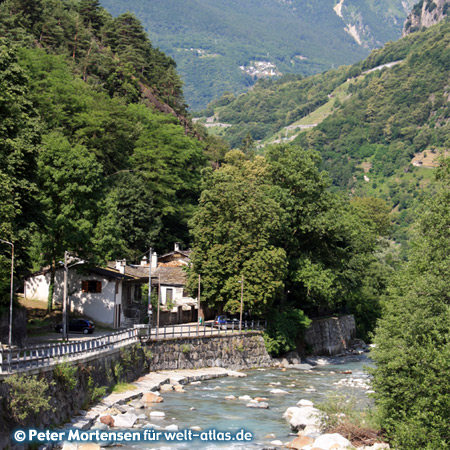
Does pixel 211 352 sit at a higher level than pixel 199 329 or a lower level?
lower

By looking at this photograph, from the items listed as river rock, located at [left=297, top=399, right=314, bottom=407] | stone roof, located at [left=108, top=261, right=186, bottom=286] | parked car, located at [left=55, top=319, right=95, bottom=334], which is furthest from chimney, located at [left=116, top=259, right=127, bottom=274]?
river rock, located at [left=297, top=399, right=314, bottom=407]

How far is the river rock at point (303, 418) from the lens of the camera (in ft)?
133

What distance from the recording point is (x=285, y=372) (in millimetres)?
64688

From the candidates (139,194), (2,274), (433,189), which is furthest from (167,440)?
(139,194)

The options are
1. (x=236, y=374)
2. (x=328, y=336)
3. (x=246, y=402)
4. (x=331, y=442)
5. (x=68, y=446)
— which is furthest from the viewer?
(x=328, y=336)

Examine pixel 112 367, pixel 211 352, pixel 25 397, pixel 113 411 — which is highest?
pixel 211 352

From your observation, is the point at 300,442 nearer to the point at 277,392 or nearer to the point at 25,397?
the point at 25,397

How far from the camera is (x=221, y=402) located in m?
47.0

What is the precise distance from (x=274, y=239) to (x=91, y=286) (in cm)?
1730

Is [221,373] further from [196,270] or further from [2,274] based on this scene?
[2,274]

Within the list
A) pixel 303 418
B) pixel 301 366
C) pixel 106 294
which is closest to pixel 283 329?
pixel 301 366

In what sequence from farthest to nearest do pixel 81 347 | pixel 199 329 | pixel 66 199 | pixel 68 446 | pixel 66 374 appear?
A: 1. pixel 199 329
2. pixel 66 199
3. pixel 81 347
4. pixel 66 374
5. pixel 68 446

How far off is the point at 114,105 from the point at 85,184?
41.6m

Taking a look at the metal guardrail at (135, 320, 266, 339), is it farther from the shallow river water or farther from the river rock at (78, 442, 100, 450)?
the river rock at (78, 442, 100, 450)
